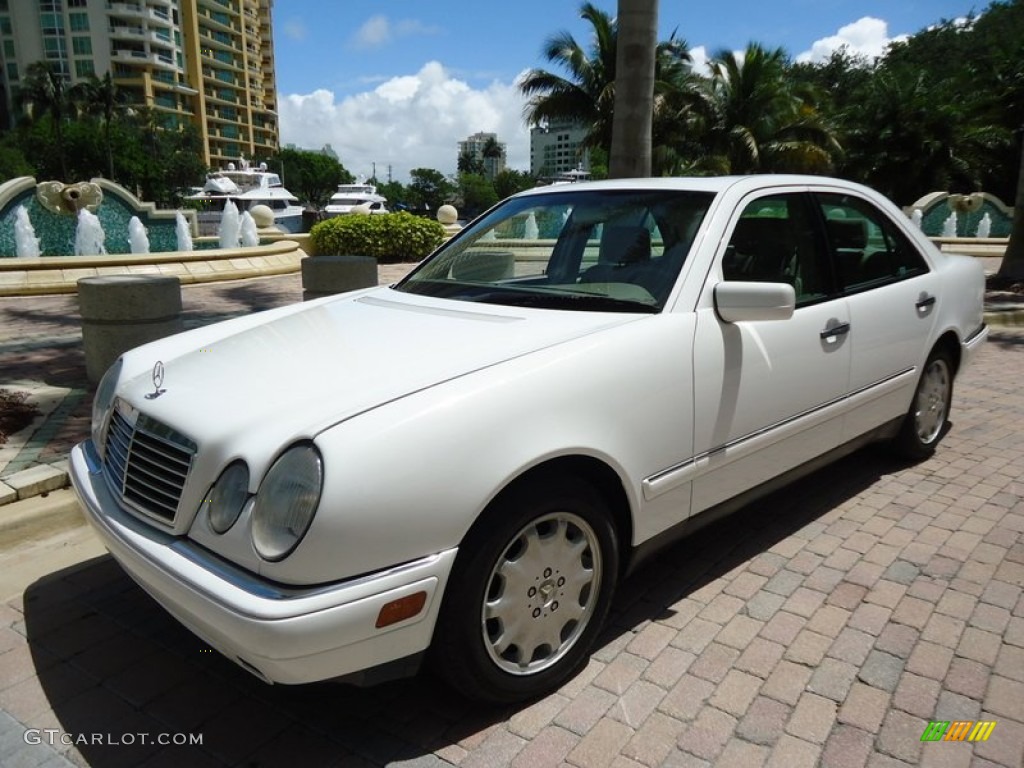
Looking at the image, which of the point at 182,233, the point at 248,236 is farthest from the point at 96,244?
the point at 248,236

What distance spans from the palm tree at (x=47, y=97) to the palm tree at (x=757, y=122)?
51.1 meters

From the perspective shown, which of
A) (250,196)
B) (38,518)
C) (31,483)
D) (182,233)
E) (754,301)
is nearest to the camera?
(754,301)

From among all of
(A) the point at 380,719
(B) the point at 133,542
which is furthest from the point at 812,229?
(B) the point at 133,542

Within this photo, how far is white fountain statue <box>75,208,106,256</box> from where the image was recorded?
15.4m

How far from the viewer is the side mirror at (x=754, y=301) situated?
274cm

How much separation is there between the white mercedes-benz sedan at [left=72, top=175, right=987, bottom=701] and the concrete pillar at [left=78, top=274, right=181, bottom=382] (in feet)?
8.70

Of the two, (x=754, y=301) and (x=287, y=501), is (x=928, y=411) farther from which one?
(x=287, y=501)

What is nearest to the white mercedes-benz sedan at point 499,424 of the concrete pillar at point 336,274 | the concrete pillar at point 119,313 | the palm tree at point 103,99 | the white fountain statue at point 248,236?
the concrete pillar at point 119,313

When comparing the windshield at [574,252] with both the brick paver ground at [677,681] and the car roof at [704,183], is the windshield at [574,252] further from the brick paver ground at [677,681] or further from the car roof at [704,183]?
the brick paver ground at [677,681]

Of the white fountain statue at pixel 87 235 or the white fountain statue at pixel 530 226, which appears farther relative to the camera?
the white fountain statue at pixel 87 235

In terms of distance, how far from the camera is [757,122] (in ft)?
97.8

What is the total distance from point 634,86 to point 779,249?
4.44 m

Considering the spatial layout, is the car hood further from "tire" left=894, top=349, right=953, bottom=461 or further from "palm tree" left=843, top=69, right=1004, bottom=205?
"palm tree" left=843, top=69, right=1004, bottom=205

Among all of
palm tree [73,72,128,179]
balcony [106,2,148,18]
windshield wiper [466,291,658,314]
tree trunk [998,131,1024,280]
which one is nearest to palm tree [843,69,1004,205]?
tree trunk [998,131,1024,280]
